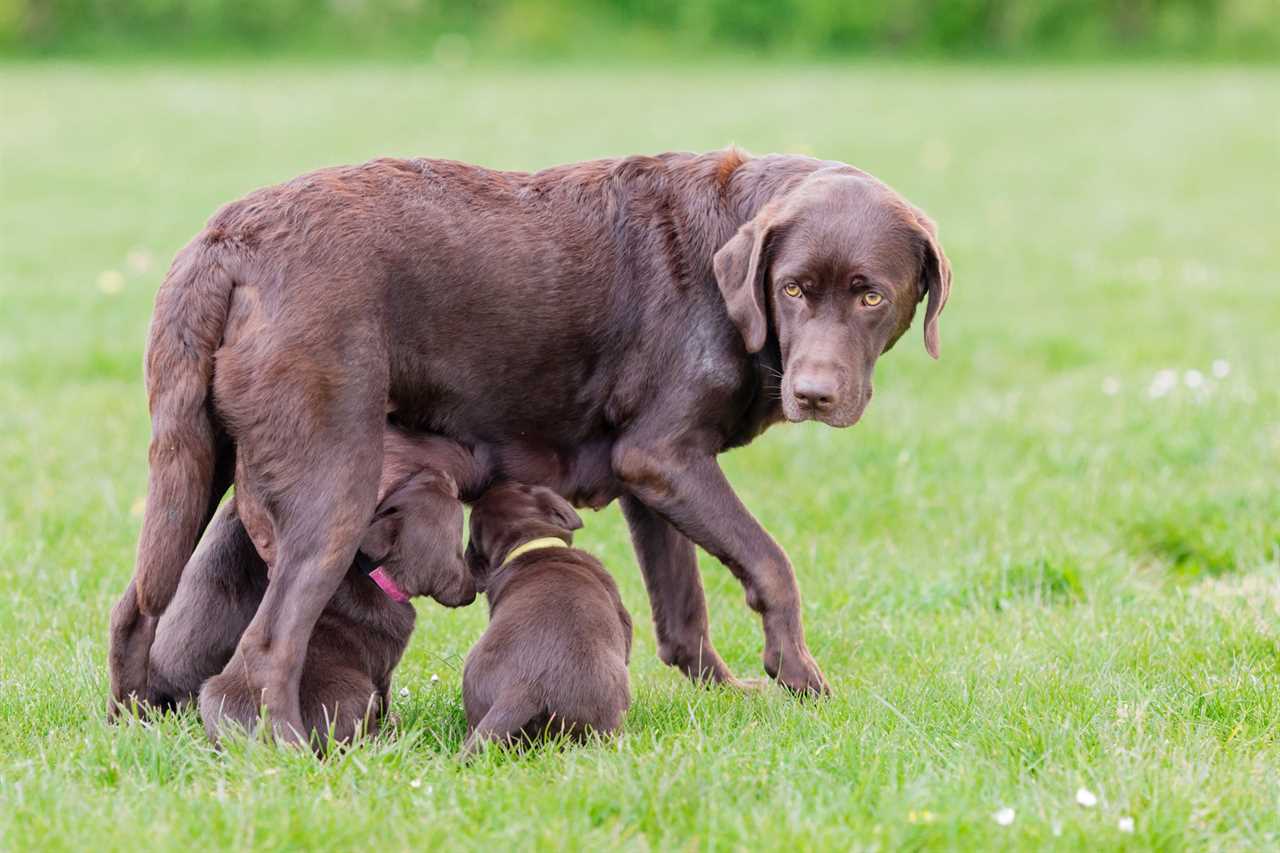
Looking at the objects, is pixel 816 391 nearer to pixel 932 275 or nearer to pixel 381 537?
pixel 932 275

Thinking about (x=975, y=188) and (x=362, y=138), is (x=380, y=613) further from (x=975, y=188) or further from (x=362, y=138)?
(x=362, y=138)

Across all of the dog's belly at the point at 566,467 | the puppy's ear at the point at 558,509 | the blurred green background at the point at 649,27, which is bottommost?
the blurred green background at the point at 649,27

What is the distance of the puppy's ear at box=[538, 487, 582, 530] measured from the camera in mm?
4449

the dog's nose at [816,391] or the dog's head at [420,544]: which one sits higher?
the dog's nose at [816,391]

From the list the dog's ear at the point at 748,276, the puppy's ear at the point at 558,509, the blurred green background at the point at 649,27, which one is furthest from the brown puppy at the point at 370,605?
the blurred green background at the point at 649,27

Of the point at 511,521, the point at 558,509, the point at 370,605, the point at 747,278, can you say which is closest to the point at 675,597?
the point at 558,509

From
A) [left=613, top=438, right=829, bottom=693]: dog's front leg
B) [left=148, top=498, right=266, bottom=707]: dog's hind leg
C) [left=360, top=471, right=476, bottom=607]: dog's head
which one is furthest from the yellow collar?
[left=148, top=498, right=266, bottom=707]: dog's hind leg

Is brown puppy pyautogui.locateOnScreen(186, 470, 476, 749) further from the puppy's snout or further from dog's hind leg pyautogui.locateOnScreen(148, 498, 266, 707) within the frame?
the puppy's snout

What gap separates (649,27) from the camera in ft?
111

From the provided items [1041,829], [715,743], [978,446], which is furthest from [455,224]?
[978,446]

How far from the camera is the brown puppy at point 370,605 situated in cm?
408

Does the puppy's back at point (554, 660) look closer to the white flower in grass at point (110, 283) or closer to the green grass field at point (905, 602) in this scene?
the green grass field at point (905, 602)

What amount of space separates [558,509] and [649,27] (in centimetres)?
3054

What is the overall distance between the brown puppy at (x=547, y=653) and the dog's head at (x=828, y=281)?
2.42ft
